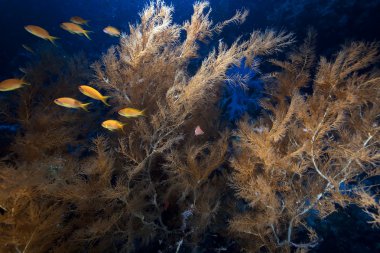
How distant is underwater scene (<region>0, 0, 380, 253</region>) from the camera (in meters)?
3.40

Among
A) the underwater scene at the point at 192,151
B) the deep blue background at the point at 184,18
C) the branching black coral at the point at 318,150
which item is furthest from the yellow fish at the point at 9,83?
the deep blue background at the point at 184,18

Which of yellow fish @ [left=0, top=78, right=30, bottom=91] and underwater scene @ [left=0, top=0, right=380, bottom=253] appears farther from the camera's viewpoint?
yellow fish @ [left=0, top=78, right=30, bottom=91]

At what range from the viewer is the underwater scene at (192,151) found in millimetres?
3402

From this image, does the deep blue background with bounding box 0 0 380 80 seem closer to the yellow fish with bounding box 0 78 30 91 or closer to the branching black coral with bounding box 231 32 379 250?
the branching black coral with bounding box 231 32 379 250

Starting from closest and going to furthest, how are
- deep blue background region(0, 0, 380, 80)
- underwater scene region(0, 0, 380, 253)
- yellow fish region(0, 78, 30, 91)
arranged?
1. underwater scene region(0, 0, 380, 253)
2. yellow fish region(0, 78, 30, 91)
3. deep blue background region(0, 0, 380, 80)

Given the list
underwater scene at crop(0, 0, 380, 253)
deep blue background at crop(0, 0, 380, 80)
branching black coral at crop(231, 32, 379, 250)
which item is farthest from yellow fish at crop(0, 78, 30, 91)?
deep blue background at crop(0, 0, 380, 80)

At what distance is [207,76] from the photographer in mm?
3992

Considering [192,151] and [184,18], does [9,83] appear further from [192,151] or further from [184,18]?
[184,18]

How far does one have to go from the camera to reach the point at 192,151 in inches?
157

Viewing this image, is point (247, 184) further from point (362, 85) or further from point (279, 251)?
point (362, 85)

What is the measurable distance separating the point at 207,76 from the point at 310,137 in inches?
74.0

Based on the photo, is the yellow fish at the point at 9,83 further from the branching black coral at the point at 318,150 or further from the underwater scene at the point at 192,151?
the branching black coral at the point at 318,150

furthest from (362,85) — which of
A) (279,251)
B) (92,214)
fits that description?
(92,214)

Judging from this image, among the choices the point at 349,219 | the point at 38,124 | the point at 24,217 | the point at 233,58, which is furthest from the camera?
the point at 349,219
